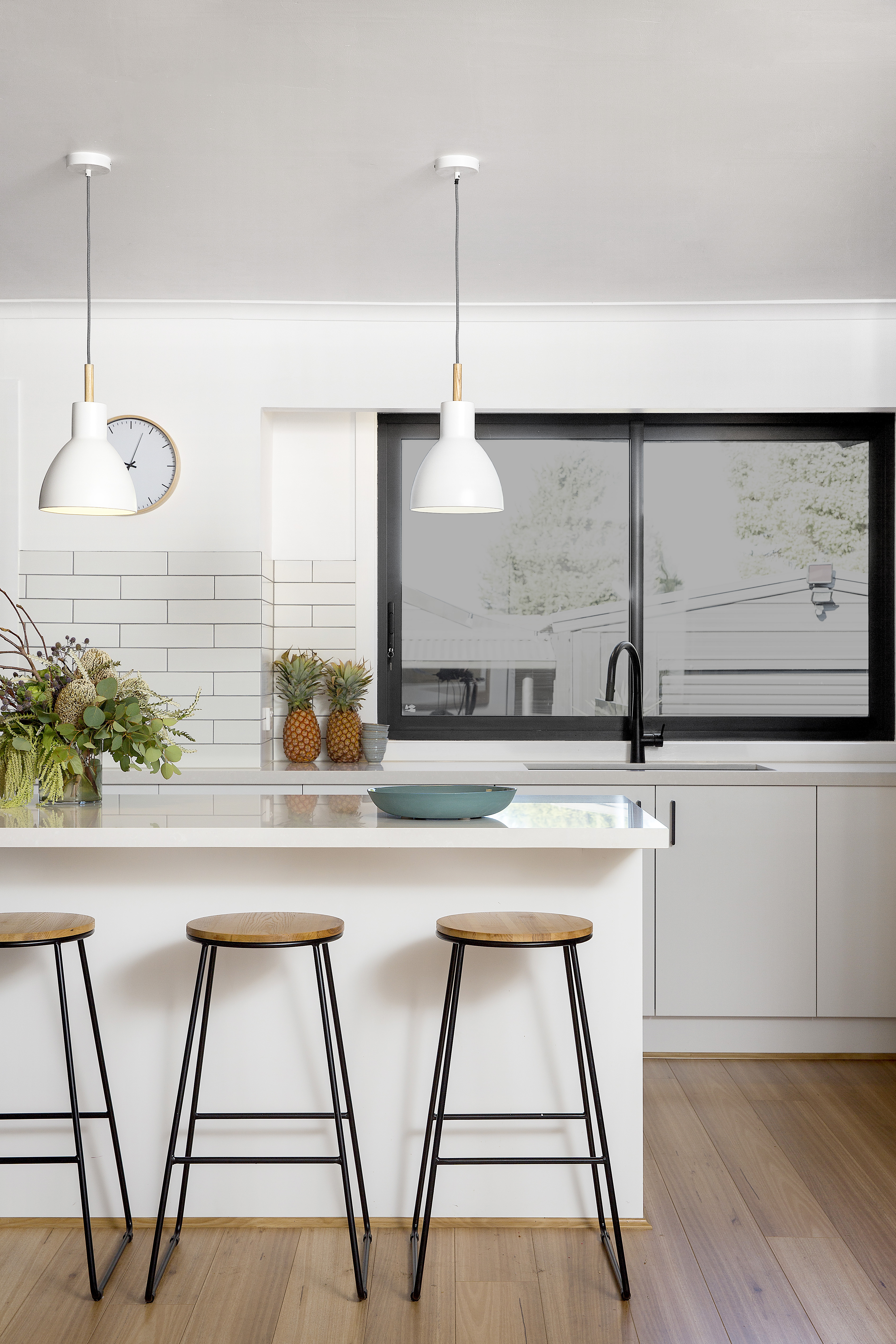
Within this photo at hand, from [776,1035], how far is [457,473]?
2.34 meters

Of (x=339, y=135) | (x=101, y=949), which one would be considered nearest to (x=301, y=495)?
(x=339, y=135)

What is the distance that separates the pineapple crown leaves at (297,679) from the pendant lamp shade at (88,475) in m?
1.44

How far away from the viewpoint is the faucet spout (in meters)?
4.05

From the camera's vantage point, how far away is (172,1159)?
230 cm

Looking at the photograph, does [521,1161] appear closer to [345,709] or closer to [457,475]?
[457,475]

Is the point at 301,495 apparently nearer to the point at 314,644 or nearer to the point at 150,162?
the point at 314,644

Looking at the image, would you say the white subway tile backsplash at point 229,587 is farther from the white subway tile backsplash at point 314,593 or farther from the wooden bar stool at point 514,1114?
the wooden bar stool at point 514,1114

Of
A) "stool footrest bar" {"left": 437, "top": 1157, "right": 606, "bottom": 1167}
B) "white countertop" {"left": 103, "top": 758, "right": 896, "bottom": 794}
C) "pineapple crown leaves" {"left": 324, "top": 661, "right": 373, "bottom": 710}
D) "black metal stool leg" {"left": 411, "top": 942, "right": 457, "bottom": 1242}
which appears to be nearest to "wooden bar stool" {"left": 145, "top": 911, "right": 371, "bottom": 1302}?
"black metal stool leg" {"left": 411, "top": 942, "right": 457, "bottom": 1242}

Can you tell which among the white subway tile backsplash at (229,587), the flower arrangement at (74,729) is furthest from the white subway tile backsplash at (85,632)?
the flower arrangement at (74,729)

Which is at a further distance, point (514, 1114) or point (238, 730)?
point (238, 730)

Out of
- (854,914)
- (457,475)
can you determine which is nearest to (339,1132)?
(457,475)

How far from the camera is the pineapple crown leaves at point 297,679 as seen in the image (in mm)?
4188

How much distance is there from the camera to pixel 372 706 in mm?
4387

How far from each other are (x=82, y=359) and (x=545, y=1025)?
2.90 m
